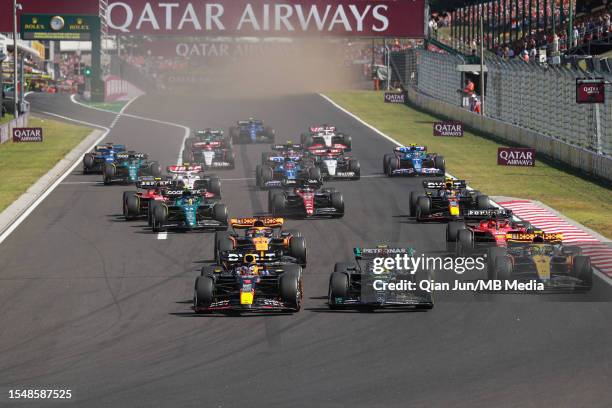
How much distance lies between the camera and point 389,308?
73.7 feet

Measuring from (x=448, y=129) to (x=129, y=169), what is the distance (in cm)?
2176

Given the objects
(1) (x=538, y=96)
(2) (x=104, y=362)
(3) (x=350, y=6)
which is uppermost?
(3) (x=350, y=6)

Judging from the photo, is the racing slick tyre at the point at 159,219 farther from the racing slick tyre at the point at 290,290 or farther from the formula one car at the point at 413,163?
the formula one car at the point at 413,163

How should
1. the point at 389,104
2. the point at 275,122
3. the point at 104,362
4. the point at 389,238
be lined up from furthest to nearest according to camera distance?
1. the point at 389,104
2. the point at 275,122
3. the point at 389,238
4. the point at 104,362

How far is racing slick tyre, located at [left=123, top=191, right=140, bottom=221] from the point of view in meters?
34.3

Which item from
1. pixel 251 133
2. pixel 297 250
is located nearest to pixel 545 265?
pixel 297 250

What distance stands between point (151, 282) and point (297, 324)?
16.3 ft

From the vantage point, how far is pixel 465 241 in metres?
26.5

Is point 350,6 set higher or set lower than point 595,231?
higher

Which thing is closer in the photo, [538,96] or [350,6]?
[538,96]

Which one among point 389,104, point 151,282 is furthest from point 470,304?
point 389,104

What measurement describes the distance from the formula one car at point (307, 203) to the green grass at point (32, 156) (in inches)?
321

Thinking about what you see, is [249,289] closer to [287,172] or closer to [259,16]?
[287,172]

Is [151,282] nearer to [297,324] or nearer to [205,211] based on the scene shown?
[297,324]
